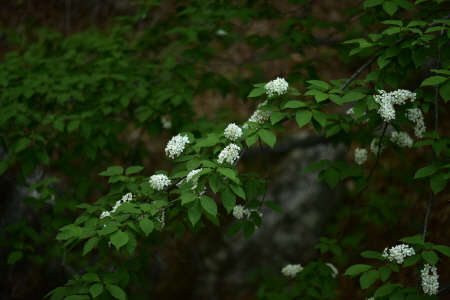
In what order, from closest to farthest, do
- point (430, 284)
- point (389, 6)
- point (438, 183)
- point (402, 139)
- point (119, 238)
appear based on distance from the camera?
point (119, 238)
point (430, 284)
point (438, 183)
point (389, 6)
point (402, 139)

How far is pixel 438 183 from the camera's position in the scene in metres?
2.24

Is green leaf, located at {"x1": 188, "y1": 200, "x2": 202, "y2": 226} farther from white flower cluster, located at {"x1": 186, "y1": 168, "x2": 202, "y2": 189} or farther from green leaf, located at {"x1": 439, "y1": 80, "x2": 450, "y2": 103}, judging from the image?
green leaf, located at {"x1": 439, "y1": 80, "x2": 450, "y2": 103}

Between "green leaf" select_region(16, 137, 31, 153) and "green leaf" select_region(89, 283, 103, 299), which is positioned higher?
"green leaf" select_region(16, 137, 31, 153)

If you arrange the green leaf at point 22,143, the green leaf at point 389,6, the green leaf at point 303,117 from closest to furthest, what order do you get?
the green leaf at point 303,117
the green leaf at point 389,6
the green leaf at point 22,143

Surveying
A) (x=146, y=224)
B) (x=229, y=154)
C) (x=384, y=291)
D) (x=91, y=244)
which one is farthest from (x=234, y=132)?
(x=384, y=291)

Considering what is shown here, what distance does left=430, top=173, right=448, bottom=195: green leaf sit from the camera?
7.28 feet

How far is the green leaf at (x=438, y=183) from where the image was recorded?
2.22m

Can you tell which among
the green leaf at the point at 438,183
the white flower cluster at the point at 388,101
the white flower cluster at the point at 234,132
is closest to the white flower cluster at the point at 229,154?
the white flower cluster at the point at 234,132

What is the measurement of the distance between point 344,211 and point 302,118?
4.22 m

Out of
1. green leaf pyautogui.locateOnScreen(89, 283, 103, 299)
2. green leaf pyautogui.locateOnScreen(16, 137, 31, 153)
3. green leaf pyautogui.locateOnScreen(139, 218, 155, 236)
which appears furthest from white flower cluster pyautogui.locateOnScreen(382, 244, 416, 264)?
green leaf pyautogui.locateOnScreen(16, 137, 31, 153)

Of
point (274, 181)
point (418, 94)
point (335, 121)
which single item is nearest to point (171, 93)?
point (335, 121)

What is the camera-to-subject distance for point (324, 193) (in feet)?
19.9

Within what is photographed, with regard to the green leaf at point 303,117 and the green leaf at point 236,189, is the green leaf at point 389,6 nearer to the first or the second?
the green leaf at point 303,117

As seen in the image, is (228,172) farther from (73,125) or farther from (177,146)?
(73,125)
